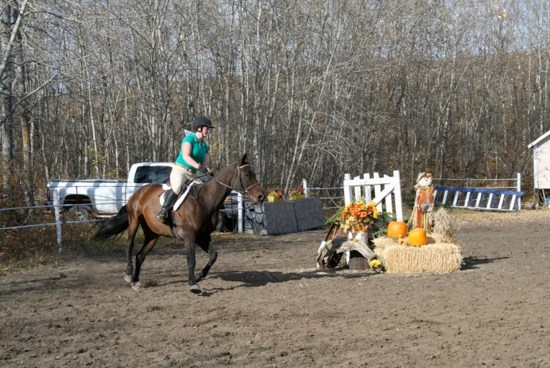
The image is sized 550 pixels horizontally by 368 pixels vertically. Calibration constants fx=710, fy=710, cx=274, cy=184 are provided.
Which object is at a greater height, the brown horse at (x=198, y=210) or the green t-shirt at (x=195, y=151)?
the green t-shirt at (x=195, y=151)

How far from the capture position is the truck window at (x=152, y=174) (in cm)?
2141

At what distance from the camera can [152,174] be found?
21594 mm

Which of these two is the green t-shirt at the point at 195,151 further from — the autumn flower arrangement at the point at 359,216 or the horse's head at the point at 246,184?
the autumn flower arrangement at the point at 359,216

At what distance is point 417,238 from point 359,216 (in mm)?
1092

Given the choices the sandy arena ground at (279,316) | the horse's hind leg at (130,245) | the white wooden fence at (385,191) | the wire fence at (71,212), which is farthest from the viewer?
the wire fence at (71,212)

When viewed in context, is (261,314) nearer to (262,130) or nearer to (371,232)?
(371,232)

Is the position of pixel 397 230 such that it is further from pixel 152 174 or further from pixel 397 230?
pixel 152 174

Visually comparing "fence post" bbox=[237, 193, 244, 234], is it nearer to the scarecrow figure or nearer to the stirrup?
the scarecrow figure

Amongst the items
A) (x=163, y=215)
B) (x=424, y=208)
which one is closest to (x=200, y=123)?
(x=163, y=215)

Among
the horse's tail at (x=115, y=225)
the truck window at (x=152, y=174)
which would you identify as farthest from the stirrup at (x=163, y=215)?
the truck window at (x=152, y=174)

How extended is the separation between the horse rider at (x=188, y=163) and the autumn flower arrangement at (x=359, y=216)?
2.94 m

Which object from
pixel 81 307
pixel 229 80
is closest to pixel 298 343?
pixel 81 307

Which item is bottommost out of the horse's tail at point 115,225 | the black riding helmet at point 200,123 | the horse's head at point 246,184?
Answer: the horse's tail at point 115,225

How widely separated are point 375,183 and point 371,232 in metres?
1.02
